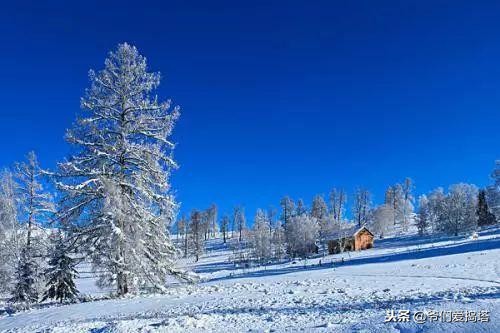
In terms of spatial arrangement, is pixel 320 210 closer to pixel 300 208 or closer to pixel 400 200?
pixel 300 208

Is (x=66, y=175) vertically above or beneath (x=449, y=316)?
above

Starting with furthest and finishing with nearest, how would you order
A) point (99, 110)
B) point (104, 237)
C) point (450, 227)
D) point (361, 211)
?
point (361, 211) < point (450, 227) < point (99, 110) < point (104, 237)

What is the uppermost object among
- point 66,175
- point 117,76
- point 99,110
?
point 117,76

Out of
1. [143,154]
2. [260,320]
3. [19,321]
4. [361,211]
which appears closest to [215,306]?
A: [260,320]

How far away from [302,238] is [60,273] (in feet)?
202

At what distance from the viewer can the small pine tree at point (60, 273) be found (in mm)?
19281

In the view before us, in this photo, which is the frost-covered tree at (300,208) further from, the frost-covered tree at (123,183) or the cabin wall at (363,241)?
the frost-covered tree at (123,183)

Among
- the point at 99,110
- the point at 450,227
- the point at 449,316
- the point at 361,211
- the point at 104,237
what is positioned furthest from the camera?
the point at 361,211

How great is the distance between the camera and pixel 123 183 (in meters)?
18.8

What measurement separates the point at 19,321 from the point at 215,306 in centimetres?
707

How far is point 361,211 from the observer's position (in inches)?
A: 4158

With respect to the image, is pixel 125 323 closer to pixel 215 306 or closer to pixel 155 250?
pixel 215 306

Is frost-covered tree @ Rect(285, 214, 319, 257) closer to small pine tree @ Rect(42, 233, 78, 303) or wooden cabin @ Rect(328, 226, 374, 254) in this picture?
wooden cabin @ Rect(328, 226, 374, 254)

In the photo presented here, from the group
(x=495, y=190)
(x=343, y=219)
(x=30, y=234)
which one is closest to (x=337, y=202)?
(x=343, y=219)
